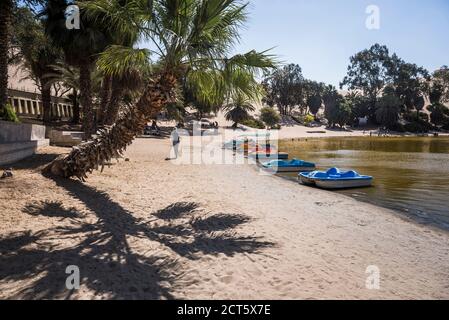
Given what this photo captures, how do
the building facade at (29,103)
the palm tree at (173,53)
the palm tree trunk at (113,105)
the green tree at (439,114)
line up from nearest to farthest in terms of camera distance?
the palm tree at (173,53)
the palm tree trunk at (113,105)
the building facade at (29,103)
the green tree at (439,114)

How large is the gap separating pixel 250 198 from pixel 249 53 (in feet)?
16.8

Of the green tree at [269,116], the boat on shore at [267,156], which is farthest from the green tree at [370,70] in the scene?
the boat on shore at [267,156]

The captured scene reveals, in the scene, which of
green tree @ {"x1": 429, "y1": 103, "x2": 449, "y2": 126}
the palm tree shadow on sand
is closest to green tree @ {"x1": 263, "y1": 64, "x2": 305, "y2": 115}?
green tree @ {"x1": 429, "y1": 103, "x2": 449, "y2": 126}

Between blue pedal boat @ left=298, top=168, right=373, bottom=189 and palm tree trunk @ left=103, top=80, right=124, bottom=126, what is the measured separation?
12.3 meters

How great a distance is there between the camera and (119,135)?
1003 cm

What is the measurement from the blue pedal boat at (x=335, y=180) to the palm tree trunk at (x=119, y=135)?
9.29 metres

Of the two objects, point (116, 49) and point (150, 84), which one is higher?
point (116, 49)

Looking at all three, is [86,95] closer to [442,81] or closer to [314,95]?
[314,95]

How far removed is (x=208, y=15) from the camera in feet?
29.6

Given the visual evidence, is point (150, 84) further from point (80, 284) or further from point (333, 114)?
point (333, 114)

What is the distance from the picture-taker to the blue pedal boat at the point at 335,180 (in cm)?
1608

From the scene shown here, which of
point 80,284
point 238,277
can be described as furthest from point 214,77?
point 80,284

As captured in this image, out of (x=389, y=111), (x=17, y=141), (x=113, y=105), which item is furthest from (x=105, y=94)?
(x=389, y=111)

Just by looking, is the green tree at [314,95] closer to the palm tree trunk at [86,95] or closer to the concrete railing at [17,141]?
the palm tree trunk at [86,95]
